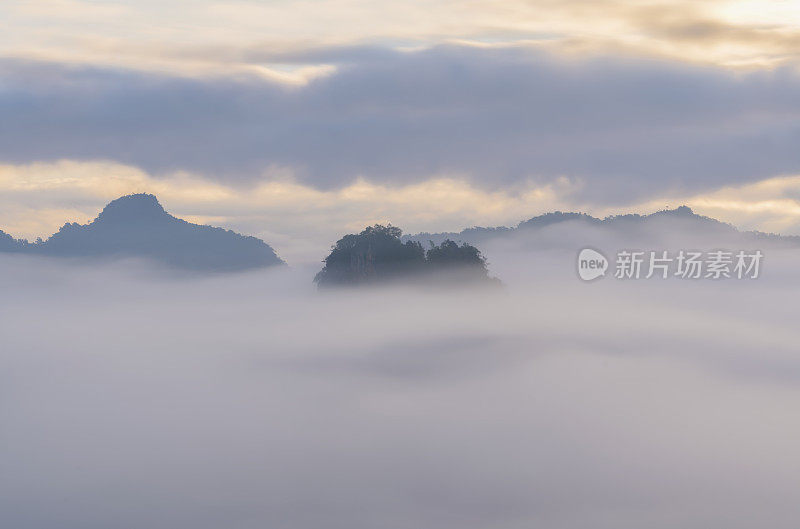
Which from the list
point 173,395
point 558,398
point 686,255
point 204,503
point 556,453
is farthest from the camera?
point 173,395

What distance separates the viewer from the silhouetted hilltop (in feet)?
601

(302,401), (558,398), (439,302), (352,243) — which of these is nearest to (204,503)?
(302,401)

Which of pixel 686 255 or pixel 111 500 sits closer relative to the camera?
pixel 111 500

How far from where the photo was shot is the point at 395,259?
184 metres

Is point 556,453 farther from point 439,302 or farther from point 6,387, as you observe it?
point 6,387

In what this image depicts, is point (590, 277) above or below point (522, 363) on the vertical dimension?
above

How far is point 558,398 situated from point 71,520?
3985 inches

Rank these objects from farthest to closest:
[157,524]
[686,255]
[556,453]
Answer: [556,453], [686,255], [157,524]

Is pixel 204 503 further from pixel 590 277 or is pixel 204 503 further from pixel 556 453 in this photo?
pixel 590 277

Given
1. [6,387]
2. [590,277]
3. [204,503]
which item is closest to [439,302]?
[590,277]

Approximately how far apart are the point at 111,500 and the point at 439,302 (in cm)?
11457

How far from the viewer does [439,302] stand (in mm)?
196125

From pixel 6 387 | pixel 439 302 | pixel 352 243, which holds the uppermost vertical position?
pixel 352 243

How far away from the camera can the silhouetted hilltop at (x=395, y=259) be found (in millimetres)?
183125
